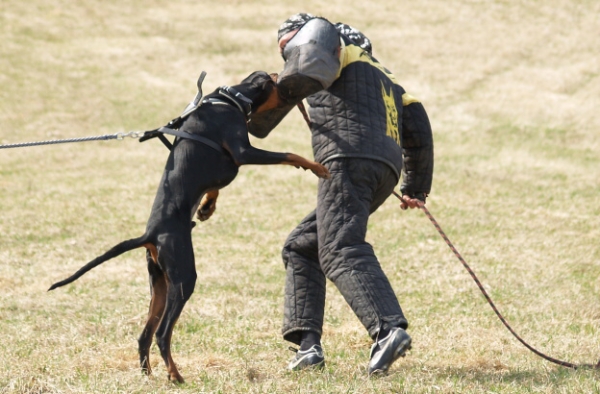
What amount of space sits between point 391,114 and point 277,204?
658cm

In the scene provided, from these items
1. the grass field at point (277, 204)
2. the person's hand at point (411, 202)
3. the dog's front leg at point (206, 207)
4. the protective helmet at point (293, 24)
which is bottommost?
the grass field at point (277, 204)

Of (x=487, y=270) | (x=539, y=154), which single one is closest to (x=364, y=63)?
(x=487, y=270)

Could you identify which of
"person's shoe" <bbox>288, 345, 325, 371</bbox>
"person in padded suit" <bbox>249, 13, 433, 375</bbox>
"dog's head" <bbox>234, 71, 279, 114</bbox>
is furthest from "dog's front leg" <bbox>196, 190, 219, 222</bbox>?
"person's shoe" <bbox>288, 345, 325, 371</bbox>

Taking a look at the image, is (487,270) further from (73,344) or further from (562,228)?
(73,344)

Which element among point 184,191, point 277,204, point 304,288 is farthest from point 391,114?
point 277,204

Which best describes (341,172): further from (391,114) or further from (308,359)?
(308,359)

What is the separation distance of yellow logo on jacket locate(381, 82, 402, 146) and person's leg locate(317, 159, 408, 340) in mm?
227

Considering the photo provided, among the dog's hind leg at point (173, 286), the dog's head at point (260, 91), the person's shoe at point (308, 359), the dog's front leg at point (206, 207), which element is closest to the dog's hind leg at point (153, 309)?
the dog's hind leg at point (173, 286)

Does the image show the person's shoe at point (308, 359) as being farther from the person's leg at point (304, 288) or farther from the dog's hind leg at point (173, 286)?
the dog's hind leg at point (173, 286)

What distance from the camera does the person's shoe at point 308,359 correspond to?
14.9ft

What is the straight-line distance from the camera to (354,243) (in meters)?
4.35

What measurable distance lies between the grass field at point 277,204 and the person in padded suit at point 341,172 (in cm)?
29

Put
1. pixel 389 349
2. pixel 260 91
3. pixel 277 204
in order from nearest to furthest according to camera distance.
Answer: pixel 389 349
pixel 260 91
pixel 277 204

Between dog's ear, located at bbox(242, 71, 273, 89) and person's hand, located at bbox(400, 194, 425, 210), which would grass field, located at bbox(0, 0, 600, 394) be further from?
dog's ear, located at bbox(242, 71, 273, 89)
